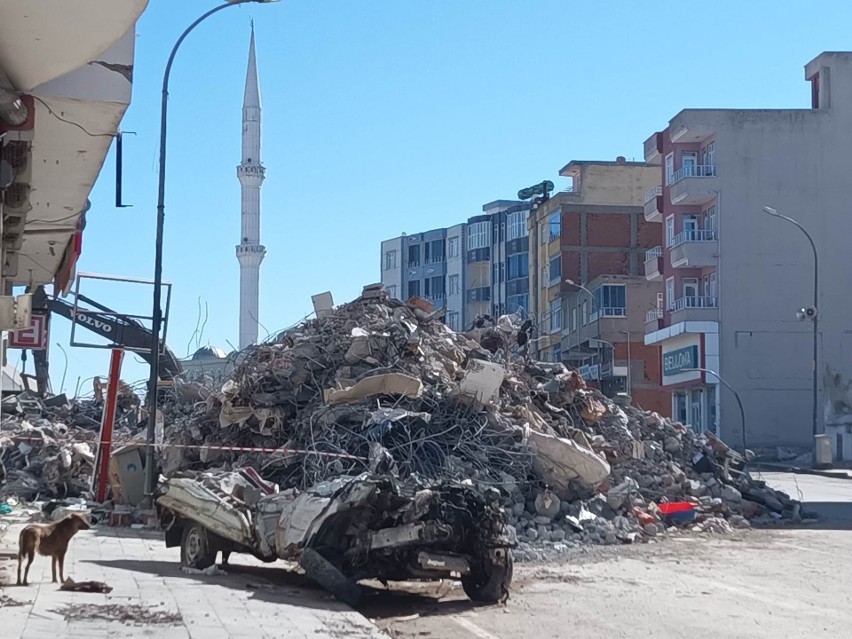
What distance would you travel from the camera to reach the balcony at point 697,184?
6019cm

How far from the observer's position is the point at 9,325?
11133mm

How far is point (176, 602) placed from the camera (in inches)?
443

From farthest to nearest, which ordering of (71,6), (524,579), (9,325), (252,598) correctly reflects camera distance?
(524,579) < (252,598) < (9,325) < (71,6)

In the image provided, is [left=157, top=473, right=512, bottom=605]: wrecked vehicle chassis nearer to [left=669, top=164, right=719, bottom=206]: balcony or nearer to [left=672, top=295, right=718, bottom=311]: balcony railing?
[left=672, top=295, right=718, bottom=311]: balcony railing

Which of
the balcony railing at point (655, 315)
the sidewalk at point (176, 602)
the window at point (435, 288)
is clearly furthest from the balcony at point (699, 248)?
the window at point (435, 288)

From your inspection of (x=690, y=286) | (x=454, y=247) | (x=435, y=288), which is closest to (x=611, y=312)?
(x=690, y=286)

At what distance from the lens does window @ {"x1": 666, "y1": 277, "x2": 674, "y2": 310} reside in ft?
206

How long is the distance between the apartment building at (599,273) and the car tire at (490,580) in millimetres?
59618

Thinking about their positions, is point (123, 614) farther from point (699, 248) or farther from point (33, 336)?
point (699, 248)

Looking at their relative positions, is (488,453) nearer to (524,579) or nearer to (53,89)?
(524,579)

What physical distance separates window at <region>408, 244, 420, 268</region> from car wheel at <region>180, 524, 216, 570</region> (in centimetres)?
10335

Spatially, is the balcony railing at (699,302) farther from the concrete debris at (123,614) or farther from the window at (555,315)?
the concrete debris at (123,614)

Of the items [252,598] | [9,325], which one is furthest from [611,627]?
[9,325]

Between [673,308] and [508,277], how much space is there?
136 feet
